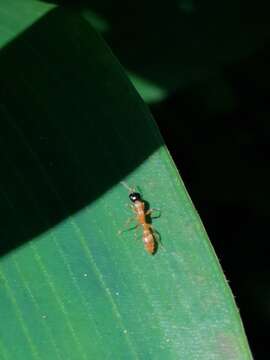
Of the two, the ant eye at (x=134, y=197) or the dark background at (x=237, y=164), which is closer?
the ant eye at (x=134, y=197)

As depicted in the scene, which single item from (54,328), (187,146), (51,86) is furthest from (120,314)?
(187,146)

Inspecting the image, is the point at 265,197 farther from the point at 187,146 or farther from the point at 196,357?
the point at 196,357

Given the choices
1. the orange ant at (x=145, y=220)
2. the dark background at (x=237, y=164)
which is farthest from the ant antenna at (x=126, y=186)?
the dark background at (x=237, y=164)

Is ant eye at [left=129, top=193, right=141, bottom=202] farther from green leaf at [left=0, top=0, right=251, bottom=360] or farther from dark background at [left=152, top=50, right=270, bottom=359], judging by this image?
dark background at [left=152, top=50, right=270, bottom=359]

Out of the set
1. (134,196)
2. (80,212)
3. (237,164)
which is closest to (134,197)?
(134,196)

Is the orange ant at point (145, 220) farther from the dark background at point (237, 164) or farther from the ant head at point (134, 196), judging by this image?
the dark background at point (237, 164)
